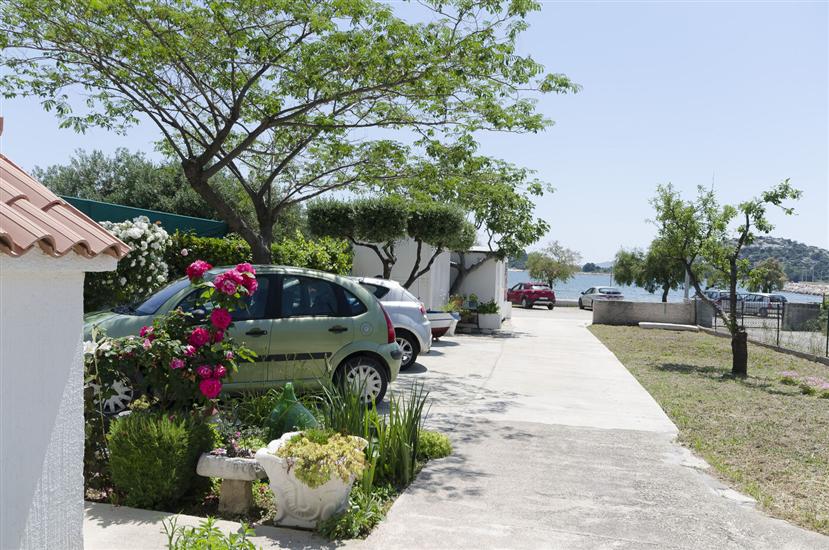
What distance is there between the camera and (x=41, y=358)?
10.5 ft

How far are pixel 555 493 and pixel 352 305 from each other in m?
3.63

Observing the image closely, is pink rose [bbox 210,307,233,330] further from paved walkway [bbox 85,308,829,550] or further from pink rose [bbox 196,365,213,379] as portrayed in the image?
paved walkway [bbox 85,308,829,550]

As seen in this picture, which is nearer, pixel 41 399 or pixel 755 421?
pixel 41 399

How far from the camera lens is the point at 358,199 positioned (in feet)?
68.3

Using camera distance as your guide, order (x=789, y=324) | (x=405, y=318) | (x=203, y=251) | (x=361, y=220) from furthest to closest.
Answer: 1. (x=789, y=324)
2. (x=361, y=220)
3. (x=203, y=251)
4. (x=405, y=318)

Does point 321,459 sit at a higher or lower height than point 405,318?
lower

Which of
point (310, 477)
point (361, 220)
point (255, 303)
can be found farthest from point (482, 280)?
point (310, 477)

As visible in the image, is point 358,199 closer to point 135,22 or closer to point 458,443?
point 135,22

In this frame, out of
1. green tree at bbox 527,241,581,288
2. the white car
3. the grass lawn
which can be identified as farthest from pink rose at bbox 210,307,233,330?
green tree at bbox 527,241,581,288

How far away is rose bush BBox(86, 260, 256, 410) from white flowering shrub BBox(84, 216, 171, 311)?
5.47 m

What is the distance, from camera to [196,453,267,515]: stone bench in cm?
515

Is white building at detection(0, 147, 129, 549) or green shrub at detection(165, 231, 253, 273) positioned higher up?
green shrub at detection(165, 231, 253, 273)

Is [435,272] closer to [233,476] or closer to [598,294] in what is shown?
[598,294]

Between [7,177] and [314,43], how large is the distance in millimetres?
7674
